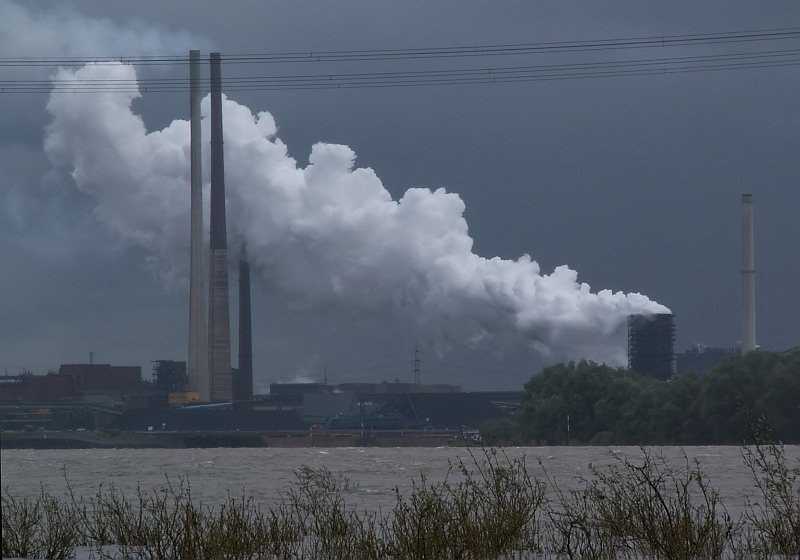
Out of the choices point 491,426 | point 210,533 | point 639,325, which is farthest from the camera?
point 639,325

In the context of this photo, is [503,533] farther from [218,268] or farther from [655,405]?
[218,268]

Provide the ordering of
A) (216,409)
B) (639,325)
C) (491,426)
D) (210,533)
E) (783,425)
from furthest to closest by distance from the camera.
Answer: (216,409)
(639,325)
(491,426)
(783,425)
(210,533)

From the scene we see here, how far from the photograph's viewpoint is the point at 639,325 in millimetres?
111812

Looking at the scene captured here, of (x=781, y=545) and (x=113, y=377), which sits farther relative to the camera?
(x=113, y=377)

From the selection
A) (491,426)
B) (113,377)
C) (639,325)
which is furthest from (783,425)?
(113,377)

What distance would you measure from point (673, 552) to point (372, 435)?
368 ft

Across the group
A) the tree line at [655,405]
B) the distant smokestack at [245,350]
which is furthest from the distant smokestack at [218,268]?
the tree line at [655,405]

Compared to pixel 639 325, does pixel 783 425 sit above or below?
below

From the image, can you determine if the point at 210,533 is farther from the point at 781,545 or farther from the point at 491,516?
the point at 781,545

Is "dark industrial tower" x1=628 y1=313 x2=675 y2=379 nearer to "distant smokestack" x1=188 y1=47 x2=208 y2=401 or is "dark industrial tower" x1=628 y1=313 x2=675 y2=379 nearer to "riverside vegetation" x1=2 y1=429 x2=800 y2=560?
"distant smokestack" x1=188 y1=47 x2=208 y2=401

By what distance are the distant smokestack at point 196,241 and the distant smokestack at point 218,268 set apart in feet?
21.9

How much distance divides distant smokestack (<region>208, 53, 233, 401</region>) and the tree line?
4185cm

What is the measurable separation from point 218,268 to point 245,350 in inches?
629

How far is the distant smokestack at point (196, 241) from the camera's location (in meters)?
107
